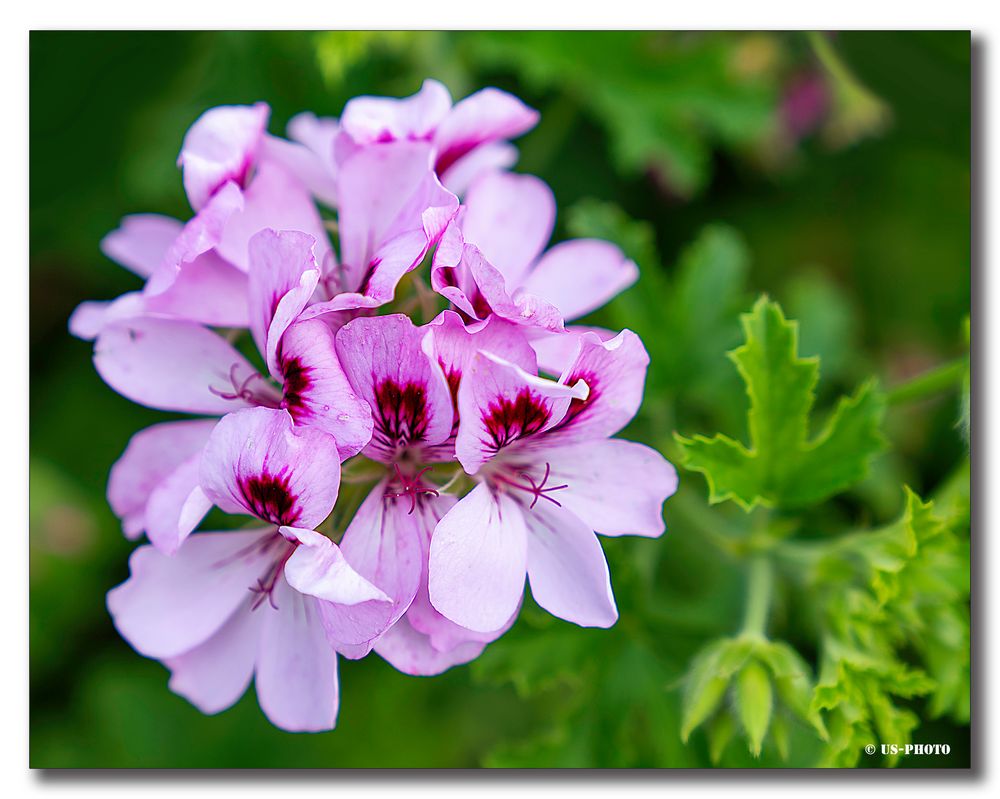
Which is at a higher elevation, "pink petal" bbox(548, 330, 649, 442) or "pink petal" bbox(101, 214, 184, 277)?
"pink petal" bbox(101, 214, 184, 277)

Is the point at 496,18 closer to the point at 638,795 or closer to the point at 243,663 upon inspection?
the point at 243,663

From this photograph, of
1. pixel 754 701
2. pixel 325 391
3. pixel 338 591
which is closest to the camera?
pixel 338 591

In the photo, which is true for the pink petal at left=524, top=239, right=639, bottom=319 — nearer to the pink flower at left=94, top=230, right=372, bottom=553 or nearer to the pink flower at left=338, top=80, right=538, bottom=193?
the pink flower at left=338, top=80, right=538, bottom=193

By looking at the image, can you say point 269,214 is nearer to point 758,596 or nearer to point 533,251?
point 533,251

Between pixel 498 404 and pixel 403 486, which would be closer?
pixel 498 404

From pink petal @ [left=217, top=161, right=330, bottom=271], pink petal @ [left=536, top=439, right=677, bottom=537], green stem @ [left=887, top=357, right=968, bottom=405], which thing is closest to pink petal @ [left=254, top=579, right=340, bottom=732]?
pink petal @ [left=536, top=439, right=677, bottom=537]

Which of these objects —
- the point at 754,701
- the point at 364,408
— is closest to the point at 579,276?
the point at 364,408

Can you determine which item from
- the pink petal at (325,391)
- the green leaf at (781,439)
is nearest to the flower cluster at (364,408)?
the pink petal at (325,391)
